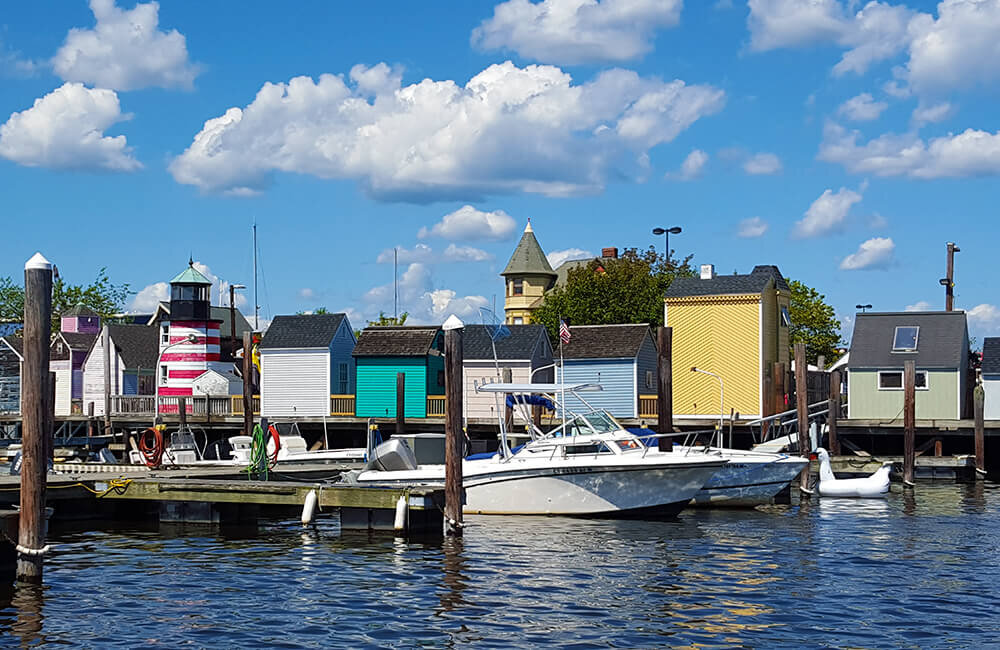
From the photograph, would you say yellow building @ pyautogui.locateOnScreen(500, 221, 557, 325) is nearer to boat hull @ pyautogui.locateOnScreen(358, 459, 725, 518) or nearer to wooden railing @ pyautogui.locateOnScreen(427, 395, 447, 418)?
wooden railing @ pyautogui.locateOnScreen(427, 395, 447, 418)

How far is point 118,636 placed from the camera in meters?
14.9

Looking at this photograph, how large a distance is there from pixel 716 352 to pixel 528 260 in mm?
55654

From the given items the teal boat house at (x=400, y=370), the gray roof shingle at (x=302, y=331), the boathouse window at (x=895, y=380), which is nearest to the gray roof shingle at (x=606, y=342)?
the teal boat house at (x=400, y=370)

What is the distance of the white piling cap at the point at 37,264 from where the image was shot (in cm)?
1666

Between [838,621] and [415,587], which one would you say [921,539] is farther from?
[415,587]

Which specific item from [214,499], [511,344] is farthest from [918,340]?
[214,499]

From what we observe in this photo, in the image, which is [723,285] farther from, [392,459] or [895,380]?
[392,459]

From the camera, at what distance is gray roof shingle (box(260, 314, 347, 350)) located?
55037mm

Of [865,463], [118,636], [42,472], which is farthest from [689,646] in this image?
[865,463]

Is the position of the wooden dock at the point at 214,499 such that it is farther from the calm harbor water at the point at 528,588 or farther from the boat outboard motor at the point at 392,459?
the boat outboard motor at the point at 392,459

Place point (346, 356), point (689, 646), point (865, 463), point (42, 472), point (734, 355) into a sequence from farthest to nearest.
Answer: point (346, 356) → point (734, 355) → point (865, 463) → point (42, 472) → point (689, 646)

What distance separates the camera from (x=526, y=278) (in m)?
102

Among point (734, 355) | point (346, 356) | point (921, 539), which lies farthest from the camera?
point (346, 356)

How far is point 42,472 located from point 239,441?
24024mm
